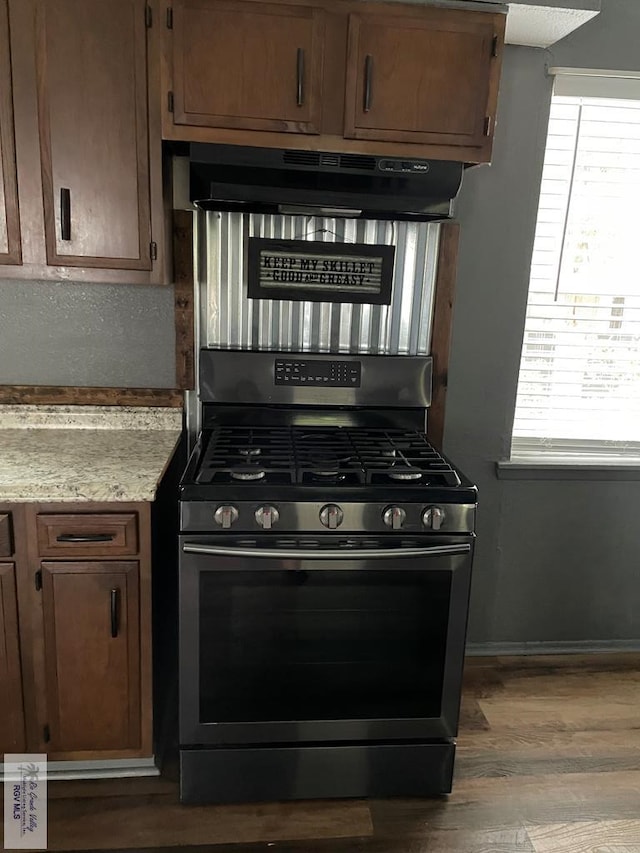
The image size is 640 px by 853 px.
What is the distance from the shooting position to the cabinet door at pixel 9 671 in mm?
1702

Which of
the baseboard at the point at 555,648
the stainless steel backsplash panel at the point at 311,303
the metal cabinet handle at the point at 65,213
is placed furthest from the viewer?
the baseboard at the point at 555,648

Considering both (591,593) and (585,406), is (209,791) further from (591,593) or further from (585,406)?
(585,406)

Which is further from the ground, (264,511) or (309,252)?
(309,252)

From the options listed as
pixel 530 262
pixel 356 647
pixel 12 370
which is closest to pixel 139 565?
pixel 356 647

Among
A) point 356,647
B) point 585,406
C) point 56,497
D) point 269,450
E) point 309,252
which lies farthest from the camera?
point 585,406

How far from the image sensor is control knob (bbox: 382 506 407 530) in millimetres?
1704

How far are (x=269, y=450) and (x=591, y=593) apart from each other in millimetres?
1539

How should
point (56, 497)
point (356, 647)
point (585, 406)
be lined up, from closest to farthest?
point (56, 497)
point (356, 647)
point (585, 406)

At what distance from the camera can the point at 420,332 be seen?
2311 millimetres

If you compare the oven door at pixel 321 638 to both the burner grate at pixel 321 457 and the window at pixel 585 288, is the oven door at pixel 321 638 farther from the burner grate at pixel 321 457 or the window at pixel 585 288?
the window at pixel 585 288

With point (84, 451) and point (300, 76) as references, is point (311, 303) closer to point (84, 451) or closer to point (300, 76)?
point (300, 76)

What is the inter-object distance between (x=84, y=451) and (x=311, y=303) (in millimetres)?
895

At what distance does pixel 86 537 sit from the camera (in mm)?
1701

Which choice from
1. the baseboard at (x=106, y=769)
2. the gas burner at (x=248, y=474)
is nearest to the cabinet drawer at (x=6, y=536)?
the gas burner at (x=248, y=474)
